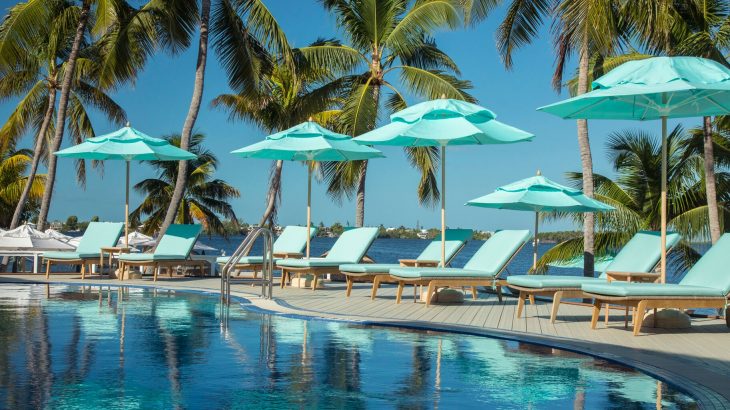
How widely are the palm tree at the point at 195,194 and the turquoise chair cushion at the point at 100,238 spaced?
61.8 feet

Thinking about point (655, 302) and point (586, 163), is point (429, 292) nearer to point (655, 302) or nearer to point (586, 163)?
point (655, 302)

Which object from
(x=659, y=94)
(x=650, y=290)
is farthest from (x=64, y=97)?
(x=650, y=290)

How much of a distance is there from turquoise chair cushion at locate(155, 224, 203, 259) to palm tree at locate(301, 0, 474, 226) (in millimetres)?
5415

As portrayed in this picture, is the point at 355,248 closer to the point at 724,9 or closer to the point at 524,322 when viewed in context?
the point at 524,322

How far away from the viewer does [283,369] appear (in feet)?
19.3

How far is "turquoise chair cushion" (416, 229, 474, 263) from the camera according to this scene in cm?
1212

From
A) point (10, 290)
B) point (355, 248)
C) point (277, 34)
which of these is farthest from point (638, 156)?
point (10, 290)

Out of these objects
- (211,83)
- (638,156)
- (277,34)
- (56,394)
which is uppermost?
(211,83)

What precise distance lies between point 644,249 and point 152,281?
840 centimetres

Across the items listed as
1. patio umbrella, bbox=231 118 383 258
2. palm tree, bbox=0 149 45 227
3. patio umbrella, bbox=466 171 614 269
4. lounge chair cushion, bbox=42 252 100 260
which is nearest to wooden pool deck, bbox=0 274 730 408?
patio umbrella, bbox=466 171 614 269

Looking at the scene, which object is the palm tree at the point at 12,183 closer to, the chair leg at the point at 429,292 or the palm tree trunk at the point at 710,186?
the palm tree trunk at the point at 710,186

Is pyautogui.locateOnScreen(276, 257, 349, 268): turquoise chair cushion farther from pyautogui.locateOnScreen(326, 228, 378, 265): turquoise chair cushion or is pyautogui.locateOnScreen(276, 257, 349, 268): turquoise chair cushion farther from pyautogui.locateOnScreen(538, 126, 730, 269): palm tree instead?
pyautogui.locateOnScreen(538, 126, 730, 269): palm tree

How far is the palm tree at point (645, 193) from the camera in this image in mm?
19719

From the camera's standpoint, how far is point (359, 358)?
21.1ft
